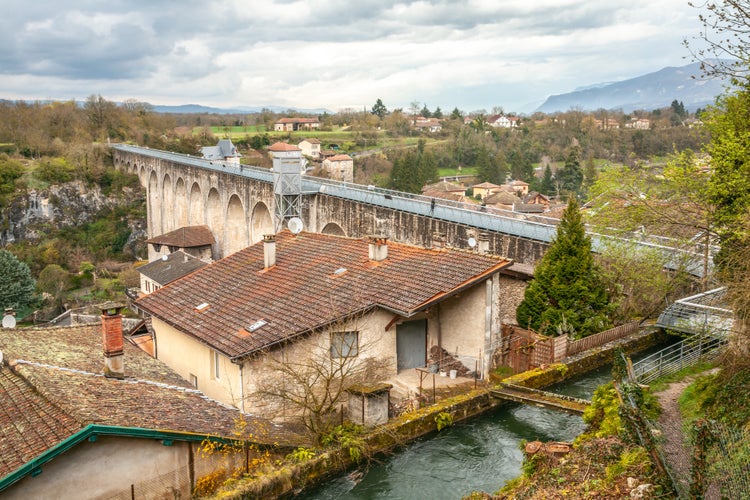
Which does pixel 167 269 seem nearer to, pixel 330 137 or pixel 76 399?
pixel 76 399

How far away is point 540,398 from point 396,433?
3557 mm

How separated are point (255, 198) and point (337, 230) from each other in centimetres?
976

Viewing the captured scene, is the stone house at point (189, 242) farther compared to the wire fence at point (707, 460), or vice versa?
the stone house at point (189, 242)

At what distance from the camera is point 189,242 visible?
48594 mm

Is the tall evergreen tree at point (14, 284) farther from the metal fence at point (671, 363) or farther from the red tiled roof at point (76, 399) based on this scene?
the metal fence at point (671, 363)

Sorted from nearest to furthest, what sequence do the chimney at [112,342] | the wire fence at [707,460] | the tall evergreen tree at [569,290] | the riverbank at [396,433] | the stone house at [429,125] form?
the wire fence at [707,460] → the riverbank at [396,433] → the chimney at [112,342] → the tall evergreen tree at [569,290] → the stone house at [429,125]

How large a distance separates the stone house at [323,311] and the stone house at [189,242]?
30.1 m

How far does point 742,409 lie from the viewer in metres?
9.62

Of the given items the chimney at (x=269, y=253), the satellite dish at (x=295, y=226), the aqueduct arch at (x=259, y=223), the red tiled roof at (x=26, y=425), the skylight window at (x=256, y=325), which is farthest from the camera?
the aqueduct arch at (x=259, y=223)

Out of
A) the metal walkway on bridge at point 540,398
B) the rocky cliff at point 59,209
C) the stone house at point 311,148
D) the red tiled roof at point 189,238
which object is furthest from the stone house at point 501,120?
the metal walkway on bridge at point 540,398

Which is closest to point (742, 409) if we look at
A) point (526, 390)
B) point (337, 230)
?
point (526, 390)

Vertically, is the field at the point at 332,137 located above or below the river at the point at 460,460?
above

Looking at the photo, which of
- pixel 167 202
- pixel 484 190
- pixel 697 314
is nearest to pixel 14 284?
pixel 167 202

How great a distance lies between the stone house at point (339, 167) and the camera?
287 feet
